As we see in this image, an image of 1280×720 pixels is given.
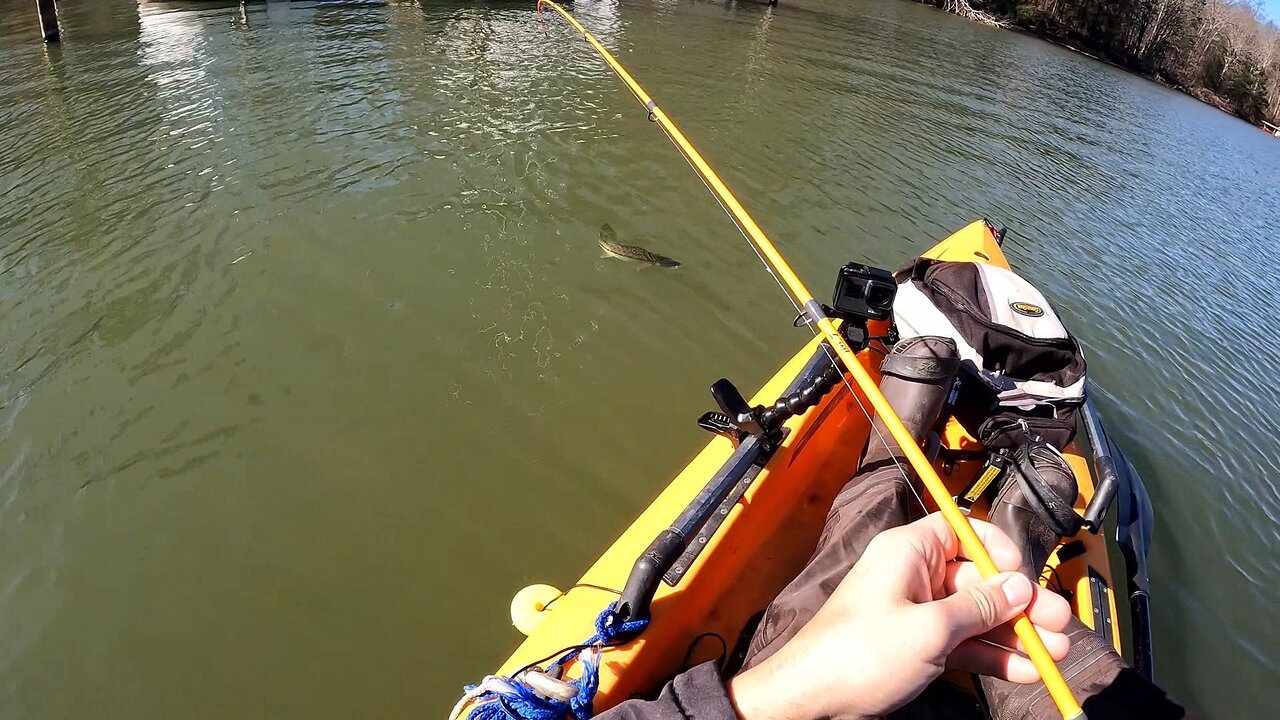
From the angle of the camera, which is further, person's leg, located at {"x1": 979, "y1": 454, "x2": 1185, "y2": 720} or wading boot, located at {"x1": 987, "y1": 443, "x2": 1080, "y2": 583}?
wading boot, located at {"x1": 987, "y1": 443, "x2": 1080, "y2": 583}

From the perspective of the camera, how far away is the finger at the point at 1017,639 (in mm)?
1546

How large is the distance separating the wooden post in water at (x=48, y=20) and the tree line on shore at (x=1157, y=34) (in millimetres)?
32630

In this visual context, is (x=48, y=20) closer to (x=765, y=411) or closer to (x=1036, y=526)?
(x=765, y=411)

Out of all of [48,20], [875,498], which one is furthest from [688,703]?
[48,20]

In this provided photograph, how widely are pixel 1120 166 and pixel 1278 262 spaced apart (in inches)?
139

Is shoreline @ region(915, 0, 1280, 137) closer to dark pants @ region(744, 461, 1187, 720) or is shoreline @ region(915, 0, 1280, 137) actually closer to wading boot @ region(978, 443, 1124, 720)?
wading boot @ region(978, 443, 1124, 720)

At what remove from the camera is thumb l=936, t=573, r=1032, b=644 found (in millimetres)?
1430

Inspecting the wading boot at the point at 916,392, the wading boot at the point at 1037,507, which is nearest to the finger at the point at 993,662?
the wading boot at the point at 1037,507

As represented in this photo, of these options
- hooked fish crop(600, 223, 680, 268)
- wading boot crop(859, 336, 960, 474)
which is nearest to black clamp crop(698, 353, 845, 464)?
wading boot crop(859, 336, 960, 474)

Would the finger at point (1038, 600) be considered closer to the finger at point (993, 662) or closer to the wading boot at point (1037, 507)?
the finger at point (993, 662)

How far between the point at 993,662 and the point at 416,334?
4.80 m

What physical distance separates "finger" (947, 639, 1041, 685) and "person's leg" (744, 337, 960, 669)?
63cm

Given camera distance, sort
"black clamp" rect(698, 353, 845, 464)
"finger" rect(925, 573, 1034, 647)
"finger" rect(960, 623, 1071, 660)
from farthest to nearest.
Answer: "black clamp" rect(698, 353, 845, 464), "finger" rect(960, 623, 1071, 660), "finger" rect(925, 573, 1034, 647)

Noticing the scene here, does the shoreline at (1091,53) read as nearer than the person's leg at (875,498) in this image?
No
